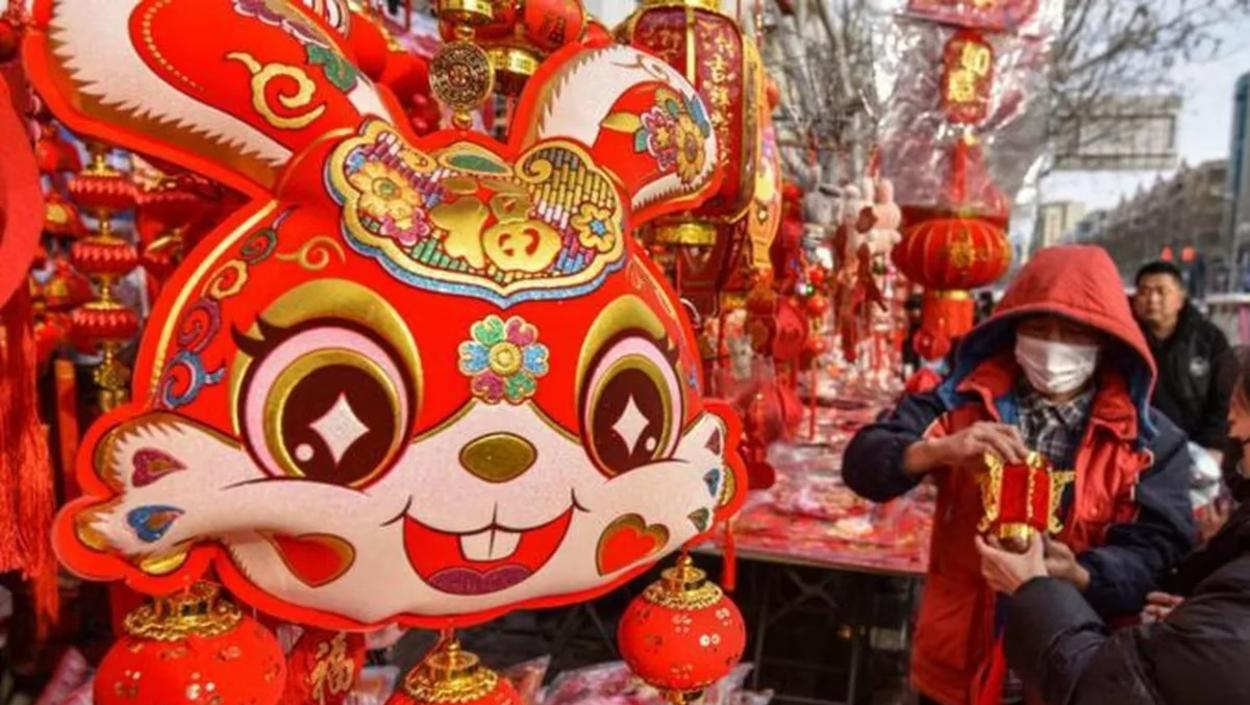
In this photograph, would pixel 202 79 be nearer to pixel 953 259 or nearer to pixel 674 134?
pixel 674 134

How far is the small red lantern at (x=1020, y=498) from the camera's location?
1102mm

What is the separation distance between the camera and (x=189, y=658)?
2.03ft

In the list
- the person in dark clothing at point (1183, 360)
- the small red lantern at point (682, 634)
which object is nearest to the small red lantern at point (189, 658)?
the small red lantern at point (682, 634)

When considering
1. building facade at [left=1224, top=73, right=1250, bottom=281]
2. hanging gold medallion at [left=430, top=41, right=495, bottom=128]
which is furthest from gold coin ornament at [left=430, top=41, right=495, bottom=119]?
building facade at [left=1224, top=73, right=1250, bottom=281]

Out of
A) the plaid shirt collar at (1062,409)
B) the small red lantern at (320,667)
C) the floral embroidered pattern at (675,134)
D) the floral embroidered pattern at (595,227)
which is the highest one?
the floral embroidered pattern at (675,134)

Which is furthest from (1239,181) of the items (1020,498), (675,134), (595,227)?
(595,227)

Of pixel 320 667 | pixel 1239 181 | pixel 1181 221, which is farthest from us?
pixel 1181 221

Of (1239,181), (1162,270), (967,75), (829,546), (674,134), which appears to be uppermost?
(1239,181)

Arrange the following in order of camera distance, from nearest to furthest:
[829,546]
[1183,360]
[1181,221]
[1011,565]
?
[1011,565] < [829,546] < [1183,360] < [1181,221]

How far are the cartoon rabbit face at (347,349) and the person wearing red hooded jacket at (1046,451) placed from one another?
755 mm

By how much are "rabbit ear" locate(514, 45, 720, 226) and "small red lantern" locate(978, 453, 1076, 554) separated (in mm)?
605

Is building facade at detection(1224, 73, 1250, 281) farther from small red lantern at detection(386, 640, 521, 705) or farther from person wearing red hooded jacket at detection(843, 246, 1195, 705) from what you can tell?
small red lantern at detection(386, 640, 521, 705)

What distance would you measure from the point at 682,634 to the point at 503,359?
40cm

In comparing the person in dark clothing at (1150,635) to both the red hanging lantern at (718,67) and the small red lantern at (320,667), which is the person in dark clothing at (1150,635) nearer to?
the red hanging lantern at (718,67)
